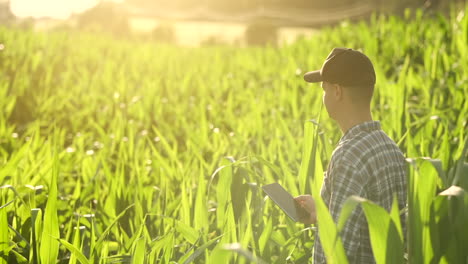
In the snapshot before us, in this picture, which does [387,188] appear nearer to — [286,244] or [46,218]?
[286,244]

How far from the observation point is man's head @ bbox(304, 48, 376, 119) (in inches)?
59.1

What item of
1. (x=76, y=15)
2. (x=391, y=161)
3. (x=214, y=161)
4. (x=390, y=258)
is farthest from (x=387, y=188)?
(x=76, y=15)

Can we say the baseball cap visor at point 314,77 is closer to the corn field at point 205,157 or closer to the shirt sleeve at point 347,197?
the corn field at point 205,157

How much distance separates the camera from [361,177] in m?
1.43

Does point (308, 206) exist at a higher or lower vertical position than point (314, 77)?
lower

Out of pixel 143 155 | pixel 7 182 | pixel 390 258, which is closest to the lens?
pixel 390 258

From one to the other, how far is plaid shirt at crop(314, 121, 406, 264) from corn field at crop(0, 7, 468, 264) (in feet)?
0.34

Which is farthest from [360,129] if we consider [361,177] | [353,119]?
[361,177]

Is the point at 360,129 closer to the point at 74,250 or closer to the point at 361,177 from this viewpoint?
the point at 361,177

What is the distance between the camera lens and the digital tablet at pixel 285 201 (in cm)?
154

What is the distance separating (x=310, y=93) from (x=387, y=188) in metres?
2.51

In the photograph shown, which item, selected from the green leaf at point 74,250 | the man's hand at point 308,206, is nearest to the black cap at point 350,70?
the man's hand at point 308,206

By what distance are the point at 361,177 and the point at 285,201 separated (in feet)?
0.75

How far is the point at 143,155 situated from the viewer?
9.44ft
